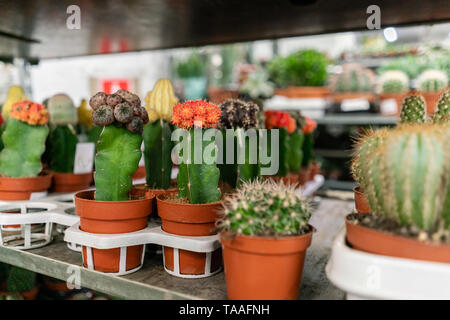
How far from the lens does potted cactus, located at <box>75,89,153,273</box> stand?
41.6 inches

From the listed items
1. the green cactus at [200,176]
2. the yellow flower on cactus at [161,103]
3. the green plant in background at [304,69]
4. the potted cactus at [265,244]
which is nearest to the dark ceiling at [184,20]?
the yellow flower on cactus at [161,103]

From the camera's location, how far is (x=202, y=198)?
1078 mm

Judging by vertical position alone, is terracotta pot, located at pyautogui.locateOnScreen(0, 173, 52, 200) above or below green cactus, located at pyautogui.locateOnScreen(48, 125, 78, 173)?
below

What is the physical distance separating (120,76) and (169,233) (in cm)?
488

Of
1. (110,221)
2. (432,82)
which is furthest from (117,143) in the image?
(432,82)

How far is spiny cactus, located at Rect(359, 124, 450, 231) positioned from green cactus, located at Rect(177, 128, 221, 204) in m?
0.45

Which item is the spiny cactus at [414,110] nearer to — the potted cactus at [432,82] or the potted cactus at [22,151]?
the potted cactus at [22,151]

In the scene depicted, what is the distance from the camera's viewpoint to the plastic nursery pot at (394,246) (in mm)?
717

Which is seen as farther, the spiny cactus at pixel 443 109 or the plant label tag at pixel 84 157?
the plant label tag at pixel 84 157

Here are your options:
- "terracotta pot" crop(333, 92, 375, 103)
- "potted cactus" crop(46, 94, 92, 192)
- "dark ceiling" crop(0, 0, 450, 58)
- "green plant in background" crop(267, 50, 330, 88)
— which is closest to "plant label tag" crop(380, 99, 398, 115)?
"terracotta pot" crop(333, 92, 375, 103)

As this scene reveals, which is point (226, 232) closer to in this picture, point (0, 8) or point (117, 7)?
point (117, 7)

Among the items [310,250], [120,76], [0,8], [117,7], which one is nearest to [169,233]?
[310,250]

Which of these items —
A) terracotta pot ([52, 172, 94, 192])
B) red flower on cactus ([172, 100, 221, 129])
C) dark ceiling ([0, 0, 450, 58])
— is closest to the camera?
red flower on cactus ([172, 100, 221, 129])

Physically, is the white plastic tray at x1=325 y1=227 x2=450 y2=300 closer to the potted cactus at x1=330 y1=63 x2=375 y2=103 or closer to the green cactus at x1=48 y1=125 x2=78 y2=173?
the green cactus at x1=48 y1=125 x2=78 y2=173
